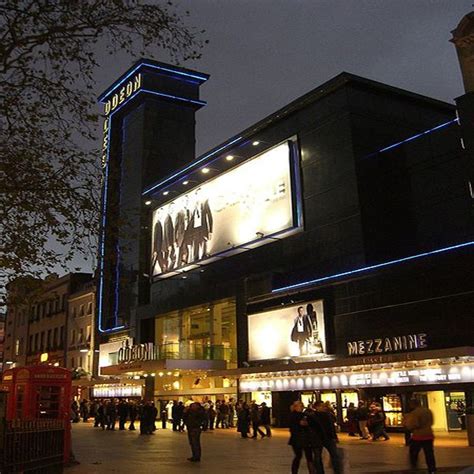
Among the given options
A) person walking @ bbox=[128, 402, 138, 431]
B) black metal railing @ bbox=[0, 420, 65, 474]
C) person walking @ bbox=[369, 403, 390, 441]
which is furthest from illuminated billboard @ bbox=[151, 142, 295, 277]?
black metal railing @ bbox=[0, 420, 65, 474]

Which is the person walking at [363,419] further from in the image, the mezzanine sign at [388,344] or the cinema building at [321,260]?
the mezzanine sign at [388,344]

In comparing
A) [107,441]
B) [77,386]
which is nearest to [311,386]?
[107,441]

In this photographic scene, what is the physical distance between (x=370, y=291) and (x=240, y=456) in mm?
10988

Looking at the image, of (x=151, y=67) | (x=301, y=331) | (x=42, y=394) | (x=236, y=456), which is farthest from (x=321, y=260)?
(x=151, y=67)

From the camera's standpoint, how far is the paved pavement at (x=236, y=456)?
560 inches

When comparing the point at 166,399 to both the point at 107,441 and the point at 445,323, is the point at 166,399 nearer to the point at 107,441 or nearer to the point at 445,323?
the point at 107,441

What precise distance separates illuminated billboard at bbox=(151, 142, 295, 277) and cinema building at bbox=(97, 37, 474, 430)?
107mm

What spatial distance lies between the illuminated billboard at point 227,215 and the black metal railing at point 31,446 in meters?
20.8

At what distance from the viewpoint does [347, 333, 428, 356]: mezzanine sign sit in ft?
76.3

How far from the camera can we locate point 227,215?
117ft

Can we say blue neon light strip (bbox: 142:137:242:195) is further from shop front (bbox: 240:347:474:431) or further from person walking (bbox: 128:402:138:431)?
person walking (bbox: 128:402:138:431)

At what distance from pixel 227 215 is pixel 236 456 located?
19.8m

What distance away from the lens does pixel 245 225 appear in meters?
34.2

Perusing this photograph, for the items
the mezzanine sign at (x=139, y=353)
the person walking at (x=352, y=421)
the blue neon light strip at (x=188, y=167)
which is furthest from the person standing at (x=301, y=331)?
the blue neon light strip at (x=188, y=167)
